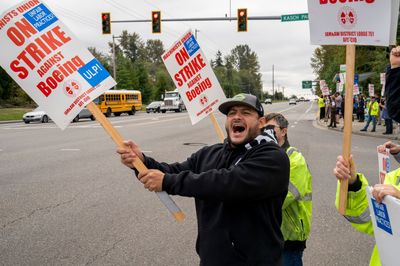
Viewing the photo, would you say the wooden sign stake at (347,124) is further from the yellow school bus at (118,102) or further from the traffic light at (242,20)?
the yellow school bus at (118,102)

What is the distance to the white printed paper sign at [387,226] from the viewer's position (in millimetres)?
1773

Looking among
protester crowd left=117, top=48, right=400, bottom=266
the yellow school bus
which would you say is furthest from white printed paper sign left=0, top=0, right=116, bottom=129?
the yellow school bus

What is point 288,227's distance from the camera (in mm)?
2975

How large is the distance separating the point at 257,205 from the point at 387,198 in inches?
27.4

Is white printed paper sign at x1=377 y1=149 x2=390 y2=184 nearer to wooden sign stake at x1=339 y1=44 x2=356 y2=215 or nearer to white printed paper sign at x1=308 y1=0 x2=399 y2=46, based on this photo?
wooden sign stake at x1=339 y1=44 x2=356 y2=215

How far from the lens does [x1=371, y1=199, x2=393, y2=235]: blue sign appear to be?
184 cm

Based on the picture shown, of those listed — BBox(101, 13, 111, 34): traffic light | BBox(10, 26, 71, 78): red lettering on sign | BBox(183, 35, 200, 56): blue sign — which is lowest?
BBox(10, 26, 71, 78): red lettering on sign

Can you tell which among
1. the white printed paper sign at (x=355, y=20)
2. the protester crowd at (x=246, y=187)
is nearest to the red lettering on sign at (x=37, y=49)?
the protester crowd at (x=246, y=187)

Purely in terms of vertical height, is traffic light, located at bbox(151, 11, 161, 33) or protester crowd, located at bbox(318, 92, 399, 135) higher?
traffic light, located at bbox(151, 11, 161, 33)

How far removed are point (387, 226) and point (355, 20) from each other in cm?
125

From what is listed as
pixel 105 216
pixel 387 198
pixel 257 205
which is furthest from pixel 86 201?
pixel 387 198

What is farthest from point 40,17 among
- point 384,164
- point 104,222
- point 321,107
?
point 321,107

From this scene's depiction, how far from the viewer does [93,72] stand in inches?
103

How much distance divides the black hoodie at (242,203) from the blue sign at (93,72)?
82 centimetres
